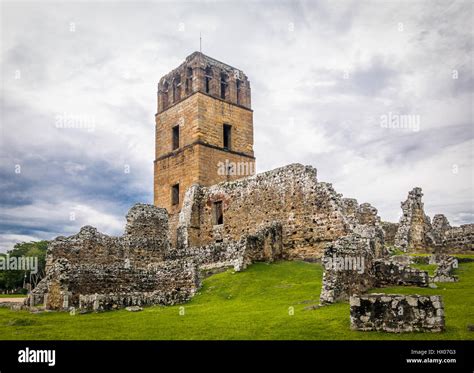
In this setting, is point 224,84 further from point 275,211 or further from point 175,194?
point 275,211

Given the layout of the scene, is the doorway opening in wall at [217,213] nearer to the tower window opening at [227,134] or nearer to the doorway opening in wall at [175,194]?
the doorway opening in wall at [175,194]

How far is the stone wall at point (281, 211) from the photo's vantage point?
74.8ft

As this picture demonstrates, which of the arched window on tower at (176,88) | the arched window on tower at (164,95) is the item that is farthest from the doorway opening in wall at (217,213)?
the arched window on tower at (164,95)

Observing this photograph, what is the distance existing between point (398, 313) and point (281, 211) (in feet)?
52.2

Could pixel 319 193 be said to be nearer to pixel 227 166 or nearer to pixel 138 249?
pixel 138 249

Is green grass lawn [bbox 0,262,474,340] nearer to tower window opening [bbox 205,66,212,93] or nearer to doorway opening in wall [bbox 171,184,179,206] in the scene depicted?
doorway opening in wall [bbox 171,184,179,206]

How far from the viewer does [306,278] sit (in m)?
17.6

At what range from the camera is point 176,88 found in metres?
38.6

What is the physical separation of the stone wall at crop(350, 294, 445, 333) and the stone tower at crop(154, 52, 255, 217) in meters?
24.8

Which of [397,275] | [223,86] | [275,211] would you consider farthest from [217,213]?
[397,275]

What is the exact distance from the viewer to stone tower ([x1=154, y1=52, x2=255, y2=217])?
34.8 metres
